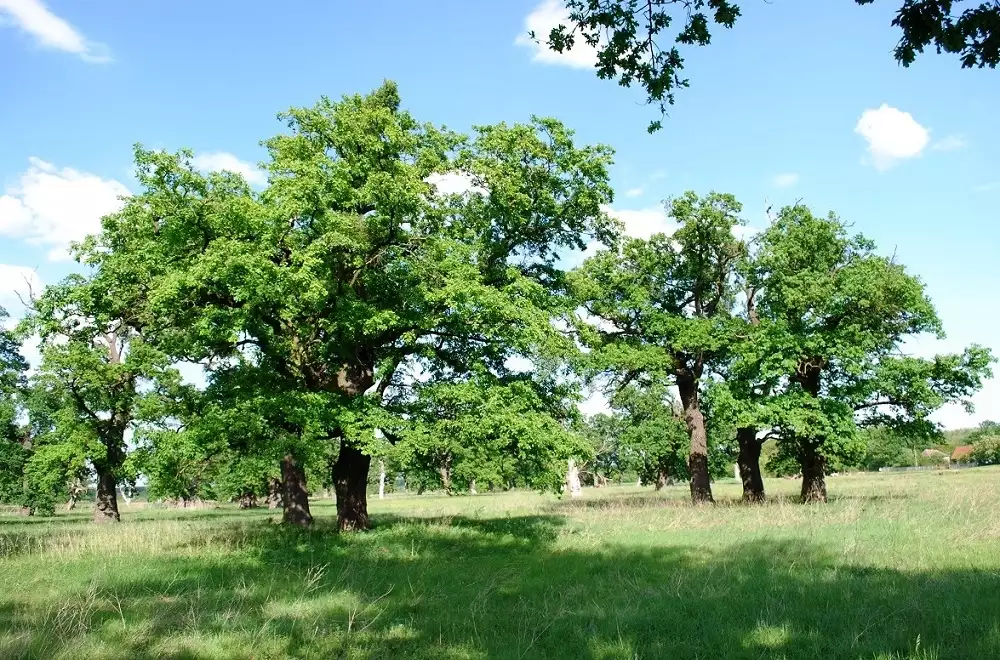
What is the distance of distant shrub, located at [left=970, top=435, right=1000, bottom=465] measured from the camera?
11400 cm

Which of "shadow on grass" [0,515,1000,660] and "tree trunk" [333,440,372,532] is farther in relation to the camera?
"tree trunk" [333,440,372,532]

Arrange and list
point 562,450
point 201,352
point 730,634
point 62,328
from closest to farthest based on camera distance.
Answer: point 730,634
point 562,450
point 201,352
point 62,328

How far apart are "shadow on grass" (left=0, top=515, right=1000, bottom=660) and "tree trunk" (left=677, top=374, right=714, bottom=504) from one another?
15.4m

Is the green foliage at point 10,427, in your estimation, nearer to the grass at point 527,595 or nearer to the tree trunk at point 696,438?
the grass at point 527,595

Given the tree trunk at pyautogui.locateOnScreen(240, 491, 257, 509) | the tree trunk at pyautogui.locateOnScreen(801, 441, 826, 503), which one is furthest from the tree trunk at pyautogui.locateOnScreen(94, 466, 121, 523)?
the tree trunk at pyautogui.locateOnScreen(801, 441, 826, 503)

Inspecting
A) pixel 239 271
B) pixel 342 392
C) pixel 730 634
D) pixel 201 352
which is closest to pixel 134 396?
pixel 201 352

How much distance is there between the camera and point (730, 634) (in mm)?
7480

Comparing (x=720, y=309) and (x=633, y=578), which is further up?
(x=720, y=309)

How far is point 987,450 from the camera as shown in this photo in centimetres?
11519

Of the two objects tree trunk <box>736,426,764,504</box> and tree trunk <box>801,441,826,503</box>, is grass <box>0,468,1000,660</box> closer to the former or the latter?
tree trunk <box>801,441,826,503</box>

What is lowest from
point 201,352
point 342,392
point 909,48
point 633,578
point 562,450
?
point 633,578

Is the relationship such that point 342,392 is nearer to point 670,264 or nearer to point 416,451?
point 416,451

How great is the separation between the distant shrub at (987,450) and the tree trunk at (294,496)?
127m

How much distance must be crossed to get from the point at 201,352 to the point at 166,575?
8136 mm
